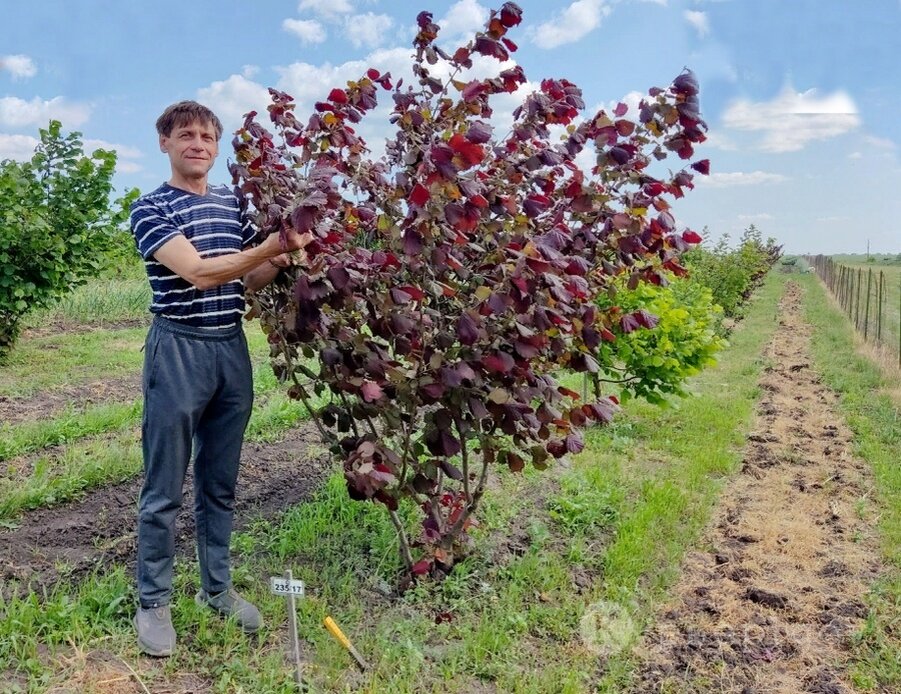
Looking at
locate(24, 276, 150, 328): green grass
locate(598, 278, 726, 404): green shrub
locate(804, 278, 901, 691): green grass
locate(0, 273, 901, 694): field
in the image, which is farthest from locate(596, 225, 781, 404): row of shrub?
locate(24, 276, 150, 328): green grass

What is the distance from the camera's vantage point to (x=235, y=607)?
3123 millimetres

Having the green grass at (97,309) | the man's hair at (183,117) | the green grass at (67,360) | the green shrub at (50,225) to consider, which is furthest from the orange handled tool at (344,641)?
the green grass at (97,309)

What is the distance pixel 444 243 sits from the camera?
2805mm

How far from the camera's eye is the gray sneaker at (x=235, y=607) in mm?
3086

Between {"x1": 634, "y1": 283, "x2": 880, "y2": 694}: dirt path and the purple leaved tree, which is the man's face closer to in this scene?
the purple leaved tree

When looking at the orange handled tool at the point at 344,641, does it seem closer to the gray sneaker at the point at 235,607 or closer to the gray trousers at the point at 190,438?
the gray sneaker at the point at 235,607

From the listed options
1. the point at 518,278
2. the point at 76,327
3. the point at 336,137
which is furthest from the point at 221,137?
the point at 76,327

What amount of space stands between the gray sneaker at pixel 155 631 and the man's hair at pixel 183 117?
1.80m

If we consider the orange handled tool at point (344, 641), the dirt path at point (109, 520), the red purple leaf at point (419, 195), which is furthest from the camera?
the dirt path at point (109, 520)

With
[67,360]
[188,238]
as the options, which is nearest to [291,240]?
[188,238]

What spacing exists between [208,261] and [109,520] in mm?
2124

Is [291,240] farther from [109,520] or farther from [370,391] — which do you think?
[109,520]

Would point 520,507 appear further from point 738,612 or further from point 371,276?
point 371,276

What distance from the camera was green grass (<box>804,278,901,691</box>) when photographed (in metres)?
3.23
